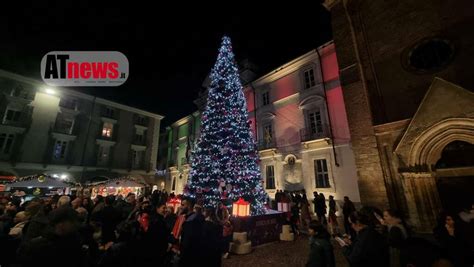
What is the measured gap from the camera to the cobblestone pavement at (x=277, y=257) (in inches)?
242

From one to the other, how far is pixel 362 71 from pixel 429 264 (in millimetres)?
11580

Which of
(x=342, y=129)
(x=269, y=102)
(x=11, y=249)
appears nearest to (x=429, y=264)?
(x=11, y=249)

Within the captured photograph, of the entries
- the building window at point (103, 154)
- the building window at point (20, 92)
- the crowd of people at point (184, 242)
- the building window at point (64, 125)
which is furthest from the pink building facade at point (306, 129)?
the building window at point (20, 92)

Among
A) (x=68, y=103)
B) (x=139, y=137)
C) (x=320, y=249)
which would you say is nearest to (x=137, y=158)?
(x=139, y=137)

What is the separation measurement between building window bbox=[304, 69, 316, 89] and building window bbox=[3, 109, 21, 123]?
26.8 metres

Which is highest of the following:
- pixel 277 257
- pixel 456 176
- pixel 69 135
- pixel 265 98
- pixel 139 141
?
A: pixel 265 98

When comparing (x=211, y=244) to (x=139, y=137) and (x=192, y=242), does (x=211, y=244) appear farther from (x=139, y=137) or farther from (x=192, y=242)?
(x=139, y=137)

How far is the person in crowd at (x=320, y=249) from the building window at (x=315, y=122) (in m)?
12.8

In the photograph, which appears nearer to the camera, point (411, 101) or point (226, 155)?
point (411, 101)

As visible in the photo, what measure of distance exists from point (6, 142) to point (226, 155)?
21.5 m

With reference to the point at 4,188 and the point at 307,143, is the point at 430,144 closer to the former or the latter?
the point at 307,143

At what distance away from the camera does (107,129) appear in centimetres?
2502

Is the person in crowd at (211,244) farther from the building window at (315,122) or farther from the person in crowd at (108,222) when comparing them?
the building window at (315,122)

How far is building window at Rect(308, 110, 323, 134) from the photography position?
610 inches
